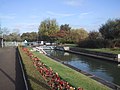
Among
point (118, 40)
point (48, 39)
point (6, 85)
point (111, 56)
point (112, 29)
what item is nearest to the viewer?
point (6, 85)

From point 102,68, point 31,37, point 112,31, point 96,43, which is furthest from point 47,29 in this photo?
point 102,68

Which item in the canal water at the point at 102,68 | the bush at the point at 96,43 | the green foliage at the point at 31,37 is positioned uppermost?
the green foliage at the point at 31,37

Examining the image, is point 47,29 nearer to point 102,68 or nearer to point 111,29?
point 111,29

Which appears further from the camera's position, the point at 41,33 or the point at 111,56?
the point at 41,33

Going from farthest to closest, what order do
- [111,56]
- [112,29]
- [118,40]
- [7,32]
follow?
[7,32]
[112,29]
[118,40]
[111,56]

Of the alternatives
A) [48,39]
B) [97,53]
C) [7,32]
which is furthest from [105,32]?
[7,32]

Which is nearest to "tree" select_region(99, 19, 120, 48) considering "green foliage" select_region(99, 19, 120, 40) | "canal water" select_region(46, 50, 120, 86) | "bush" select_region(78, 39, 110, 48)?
"green foliage" select_region(99, 19, 120, 40)

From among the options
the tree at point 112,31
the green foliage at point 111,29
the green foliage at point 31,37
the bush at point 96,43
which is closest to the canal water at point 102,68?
the tree at point 112,31

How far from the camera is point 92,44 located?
165 feet

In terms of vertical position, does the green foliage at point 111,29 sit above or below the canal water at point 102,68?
above

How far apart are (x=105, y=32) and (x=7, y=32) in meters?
58.2

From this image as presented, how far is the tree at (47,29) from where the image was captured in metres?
93.0

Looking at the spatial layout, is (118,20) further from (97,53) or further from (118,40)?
(97,53)

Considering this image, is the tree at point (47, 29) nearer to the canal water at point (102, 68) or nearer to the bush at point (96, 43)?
the bush at point (96, 43)
